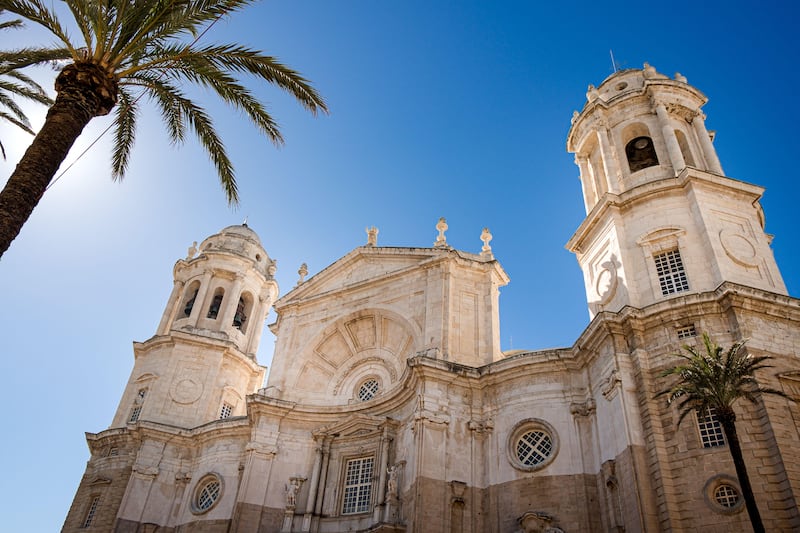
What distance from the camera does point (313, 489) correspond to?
25656 mm

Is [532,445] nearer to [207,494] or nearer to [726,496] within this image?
[726,496]

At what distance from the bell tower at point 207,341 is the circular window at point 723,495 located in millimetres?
24210

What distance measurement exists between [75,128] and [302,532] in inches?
693

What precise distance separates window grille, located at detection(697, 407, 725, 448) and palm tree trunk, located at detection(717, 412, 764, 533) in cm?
325

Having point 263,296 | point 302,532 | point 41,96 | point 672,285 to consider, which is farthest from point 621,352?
point 263,296

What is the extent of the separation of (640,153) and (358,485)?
734 inches

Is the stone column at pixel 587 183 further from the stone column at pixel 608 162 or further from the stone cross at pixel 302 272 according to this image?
the stone cross at pixel 302 272

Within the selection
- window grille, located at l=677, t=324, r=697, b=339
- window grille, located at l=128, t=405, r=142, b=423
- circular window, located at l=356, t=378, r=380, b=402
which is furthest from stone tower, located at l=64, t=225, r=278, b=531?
window grille, located at l=677, t=324, r=697, b=339

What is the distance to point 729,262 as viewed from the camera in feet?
71.7

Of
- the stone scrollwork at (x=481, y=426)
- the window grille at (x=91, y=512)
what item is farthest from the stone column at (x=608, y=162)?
the window grille at (x=91, y=512)

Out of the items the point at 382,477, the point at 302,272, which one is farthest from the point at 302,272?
the point at 382,477

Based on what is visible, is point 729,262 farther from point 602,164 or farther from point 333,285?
point 333,285

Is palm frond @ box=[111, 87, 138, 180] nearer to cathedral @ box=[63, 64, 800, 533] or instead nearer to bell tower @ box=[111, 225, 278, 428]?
cathedral @ box=[63, 64, 800, 533]

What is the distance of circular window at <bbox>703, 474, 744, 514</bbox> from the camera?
16547 millimetres
